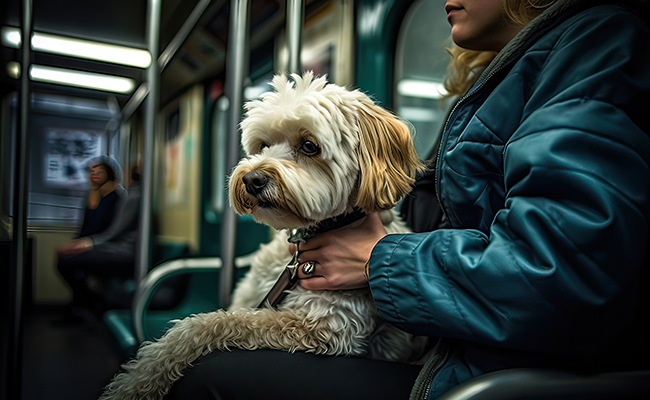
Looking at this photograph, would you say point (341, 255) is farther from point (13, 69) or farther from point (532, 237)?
point (13, 69)

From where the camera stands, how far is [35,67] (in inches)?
40.7

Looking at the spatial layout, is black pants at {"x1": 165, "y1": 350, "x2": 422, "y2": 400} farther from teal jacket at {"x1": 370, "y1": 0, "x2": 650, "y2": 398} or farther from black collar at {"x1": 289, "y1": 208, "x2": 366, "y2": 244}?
black collar at {"x1": 289, "y1": 208, "x2": 366, "y2": 244}

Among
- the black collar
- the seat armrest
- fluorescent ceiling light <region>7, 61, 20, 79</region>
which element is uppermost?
fluorescent ceiling light <region>7, 61, 20, 79</region>

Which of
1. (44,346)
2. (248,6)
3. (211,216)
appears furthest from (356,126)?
(211,216)

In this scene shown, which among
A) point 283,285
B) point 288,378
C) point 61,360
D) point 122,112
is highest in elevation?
point 122,112

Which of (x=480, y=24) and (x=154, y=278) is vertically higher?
(x=480, y=24)

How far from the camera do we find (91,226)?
1.13 m

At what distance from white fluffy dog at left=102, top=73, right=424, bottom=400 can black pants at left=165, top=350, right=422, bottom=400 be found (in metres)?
0.03

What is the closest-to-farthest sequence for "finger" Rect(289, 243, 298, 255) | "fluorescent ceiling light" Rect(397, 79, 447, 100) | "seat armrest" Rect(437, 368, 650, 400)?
"seat armrest" Rect(437, 368, 650, 400) → "finger" Rect(289, 243, 298, 255) → "fluorescent ceiling light" Rect(397, 79, 447, 100)

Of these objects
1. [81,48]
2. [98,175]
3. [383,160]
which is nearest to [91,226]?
[98,175]

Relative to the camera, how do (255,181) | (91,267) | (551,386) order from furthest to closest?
(91,267) < (255,181) < (551,386)

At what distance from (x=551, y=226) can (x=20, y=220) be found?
3.55 ft

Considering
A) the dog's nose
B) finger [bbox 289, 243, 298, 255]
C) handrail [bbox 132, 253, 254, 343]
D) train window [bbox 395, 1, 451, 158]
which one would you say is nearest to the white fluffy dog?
the dog's nose

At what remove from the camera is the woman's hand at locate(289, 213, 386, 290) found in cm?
90
